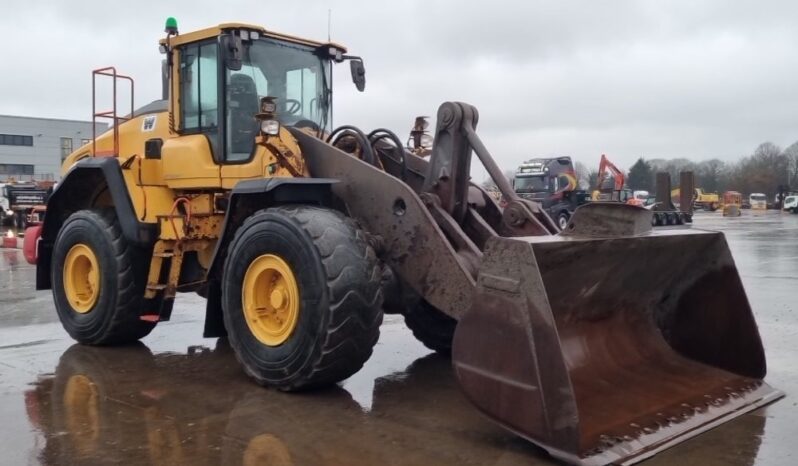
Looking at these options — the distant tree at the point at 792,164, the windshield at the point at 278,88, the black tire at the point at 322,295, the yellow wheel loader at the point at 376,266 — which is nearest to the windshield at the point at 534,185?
the yellow wheel loader at the point at 376,266

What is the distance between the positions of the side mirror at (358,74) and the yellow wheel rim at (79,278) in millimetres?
2944

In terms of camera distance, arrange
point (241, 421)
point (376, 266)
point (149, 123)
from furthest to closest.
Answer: point (149, 123)
point (376, 266)
point (241, 421)

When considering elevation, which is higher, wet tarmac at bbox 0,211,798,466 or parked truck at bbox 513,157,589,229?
parked truck at bbox 513,157,589,229

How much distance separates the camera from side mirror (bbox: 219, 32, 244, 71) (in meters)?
5.82

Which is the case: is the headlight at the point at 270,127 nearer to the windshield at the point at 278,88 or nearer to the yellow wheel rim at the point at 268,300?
the windshield at the point at 278,88

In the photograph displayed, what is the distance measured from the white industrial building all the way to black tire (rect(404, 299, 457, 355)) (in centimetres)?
6488

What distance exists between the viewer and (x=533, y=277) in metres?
3.96

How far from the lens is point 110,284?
6652mm

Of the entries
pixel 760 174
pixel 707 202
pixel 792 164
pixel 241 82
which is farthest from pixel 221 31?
pixel 792 164

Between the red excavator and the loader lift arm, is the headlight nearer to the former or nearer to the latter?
the loader lift arm

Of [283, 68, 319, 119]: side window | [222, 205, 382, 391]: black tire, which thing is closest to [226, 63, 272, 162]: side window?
[283, 68, 319, 119]: side window

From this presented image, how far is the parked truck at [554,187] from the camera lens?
32.3 metres

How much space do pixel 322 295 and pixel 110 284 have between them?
2715 mm

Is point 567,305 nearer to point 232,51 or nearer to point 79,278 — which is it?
point 232,51
